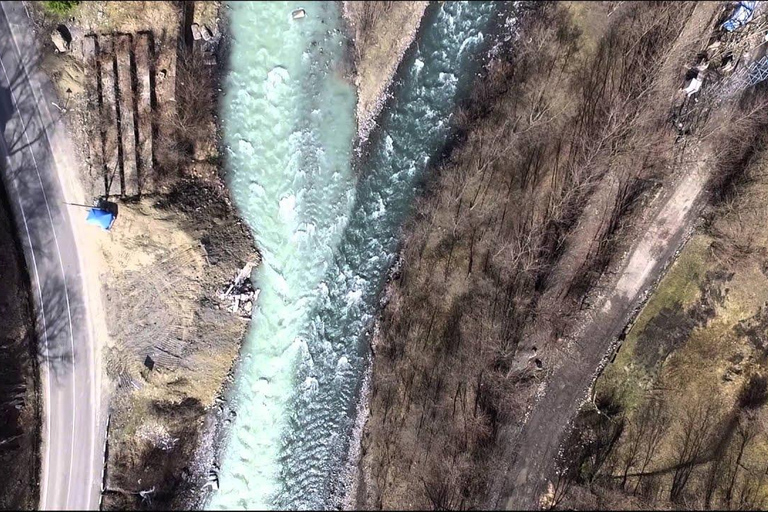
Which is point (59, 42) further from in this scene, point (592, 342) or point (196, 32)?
point (592, 342)

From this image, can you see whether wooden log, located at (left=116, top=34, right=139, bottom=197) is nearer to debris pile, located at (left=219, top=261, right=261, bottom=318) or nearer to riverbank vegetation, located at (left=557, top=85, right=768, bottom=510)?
debris pile, located at (left=219, top=261, right=261, bottom=318)

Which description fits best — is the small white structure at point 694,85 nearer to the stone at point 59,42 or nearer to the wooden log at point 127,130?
the wooden log at point 127,130

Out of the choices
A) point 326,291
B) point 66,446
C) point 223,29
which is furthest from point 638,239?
point 66,446

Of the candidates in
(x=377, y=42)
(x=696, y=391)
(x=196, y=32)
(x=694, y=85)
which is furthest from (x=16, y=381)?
(x=694, y=85)

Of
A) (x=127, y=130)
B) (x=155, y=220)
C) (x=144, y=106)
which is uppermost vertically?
(x=144, y=106)

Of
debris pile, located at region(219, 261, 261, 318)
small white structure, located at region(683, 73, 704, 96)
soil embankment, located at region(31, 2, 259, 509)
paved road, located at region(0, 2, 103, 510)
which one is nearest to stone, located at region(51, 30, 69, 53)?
soil embankment, located at region(31, 2, 259, 509)

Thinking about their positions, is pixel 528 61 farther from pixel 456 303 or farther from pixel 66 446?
pixel 66 446
